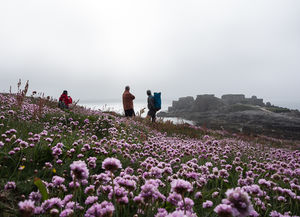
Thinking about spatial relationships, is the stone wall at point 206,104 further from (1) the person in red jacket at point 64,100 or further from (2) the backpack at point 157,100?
(1) the person in red jacket at point 64,100

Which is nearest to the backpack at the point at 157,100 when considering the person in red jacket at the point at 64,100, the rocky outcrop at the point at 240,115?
the person in red jacket at the point at 64,100

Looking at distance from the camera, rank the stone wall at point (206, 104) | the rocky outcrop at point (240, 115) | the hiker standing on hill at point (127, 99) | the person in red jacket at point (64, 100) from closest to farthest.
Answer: the person in red jacket at point (64, 100) < the hiker standing on hill at point (127, 99) < the rocky outcrop at point (240, 115) < the stone wall at point (206, 104)

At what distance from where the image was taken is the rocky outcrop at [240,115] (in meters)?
30.4

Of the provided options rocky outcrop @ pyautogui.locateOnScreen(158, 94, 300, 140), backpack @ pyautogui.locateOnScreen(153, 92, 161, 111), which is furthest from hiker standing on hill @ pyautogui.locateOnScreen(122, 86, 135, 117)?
rocky outcrop @ pyautogui.locateOnScreen(158, 94, 300, 140)

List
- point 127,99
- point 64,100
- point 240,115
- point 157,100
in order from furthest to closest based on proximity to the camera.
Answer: point 240,115, point 157,100, point 127,99, point 64,100

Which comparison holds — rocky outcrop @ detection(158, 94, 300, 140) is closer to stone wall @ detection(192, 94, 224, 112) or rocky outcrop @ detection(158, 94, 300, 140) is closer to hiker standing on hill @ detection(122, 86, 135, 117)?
stone wall @ detection(192, 94, 224, 112)

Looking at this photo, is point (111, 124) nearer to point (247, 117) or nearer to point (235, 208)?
point (235, 208)

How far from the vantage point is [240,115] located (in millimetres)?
51312

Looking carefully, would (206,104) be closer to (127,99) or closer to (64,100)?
(127,99)

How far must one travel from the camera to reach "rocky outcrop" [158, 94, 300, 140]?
99.8ft

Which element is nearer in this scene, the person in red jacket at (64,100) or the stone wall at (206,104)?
the person in red jacket at (64,100)

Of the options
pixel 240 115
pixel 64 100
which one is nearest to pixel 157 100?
pixel 64 100

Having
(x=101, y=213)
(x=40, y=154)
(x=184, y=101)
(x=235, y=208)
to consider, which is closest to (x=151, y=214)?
(x=101, y=213)

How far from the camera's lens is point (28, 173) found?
3.23 meters
